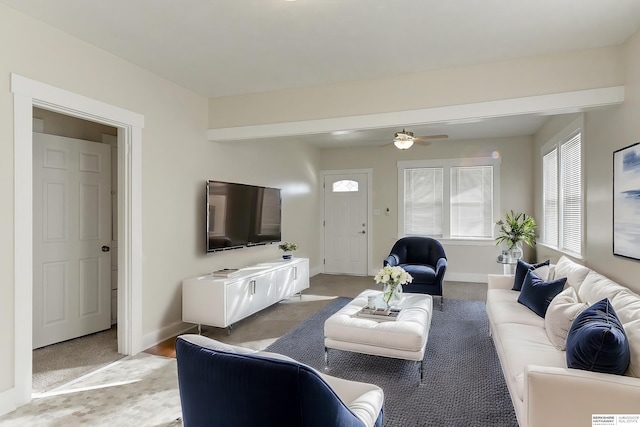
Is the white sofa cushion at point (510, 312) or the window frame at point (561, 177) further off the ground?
the window frame at point (561, 177)

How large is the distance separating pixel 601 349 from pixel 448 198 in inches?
202

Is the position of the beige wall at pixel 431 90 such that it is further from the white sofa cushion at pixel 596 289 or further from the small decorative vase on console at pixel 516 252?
the small decorative vase on console at pixel 516 252

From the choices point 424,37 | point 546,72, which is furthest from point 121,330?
point 546,72

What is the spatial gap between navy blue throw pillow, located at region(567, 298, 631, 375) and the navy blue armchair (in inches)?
115

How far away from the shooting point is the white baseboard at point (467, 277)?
6.41 metres

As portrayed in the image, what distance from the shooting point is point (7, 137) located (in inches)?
95.3

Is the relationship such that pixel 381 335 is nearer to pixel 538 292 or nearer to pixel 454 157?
pixel 538 292

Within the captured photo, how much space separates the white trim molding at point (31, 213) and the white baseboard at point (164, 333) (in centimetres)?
10

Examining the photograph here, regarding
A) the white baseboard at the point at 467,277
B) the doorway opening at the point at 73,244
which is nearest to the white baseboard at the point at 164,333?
the doorway opening at the point at 73,244

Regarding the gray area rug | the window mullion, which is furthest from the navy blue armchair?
the window mullion

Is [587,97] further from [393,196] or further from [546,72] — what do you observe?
[393,196]

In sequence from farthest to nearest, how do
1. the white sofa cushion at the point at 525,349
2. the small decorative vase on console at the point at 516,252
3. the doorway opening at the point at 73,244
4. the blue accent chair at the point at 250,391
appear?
the small decorative vase on console at the point at 516,252, the doorway opening at the point at 73,244, the white sofa cushion at the point at 525,349, the blue accent chair at the point at 250,391

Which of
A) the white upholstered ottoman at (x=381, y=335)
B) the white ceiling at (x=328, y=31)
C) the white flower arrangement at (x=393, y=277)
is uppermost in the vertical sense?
the white ceiling at (x=328, y=31)

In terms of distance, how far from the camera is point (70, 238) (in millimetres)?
3688
